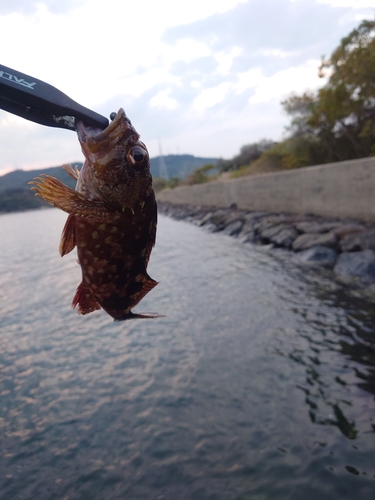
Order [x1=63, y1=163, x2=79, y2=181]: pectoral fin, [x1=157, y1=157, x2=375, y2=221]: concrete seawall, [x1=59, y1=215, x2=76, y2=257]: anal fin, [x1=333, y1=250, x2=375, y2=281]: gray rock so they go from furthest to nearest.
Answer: [x1=157, y1=157, x2=375, y2=221]: concrete seawall, [x1=333, y1=250, x2=375, y2=281]: gray rock, [x1=63, y1=163, x2=79, y2=181]: pectoral fin, [x1=59, y1=215, x2=76, y2=257]: anal fin

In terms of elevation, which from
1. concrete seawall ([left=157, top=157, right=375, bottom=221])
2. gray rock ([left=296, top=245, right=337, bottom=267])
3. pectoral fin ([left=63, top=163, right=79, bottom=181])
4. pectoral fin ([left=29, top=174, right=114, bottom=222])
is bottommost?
gray rock ([left=296, top=245, right=337, bottom=267])

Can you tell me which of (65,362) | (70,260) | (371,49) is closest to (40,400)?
(65,362)

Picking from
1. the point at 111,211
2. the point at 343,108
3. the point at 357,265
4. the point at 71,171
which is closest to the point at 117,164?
the point at 111,211

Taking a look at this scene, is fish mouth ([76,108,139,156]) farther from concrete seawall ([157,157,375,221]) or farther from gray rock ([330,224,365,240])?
concrete seawall ([157,157,375,221])

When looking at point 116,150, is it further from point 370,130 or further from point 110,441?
point 370,130

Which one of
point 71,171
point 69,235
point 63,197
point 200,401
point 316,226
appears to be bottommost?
point 200,401

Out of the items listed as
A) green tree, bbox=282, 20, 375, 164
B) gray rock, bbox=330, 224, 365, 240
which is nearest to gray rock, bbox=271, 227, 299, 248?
gray rock, bbox=330, 224, 365, 240

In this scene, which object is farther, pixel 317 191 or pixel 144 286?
pixel 317 191

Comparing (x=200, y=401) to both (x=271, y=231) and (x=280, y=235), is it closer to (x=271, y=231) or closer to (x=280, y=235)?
(x=280, y=235)
